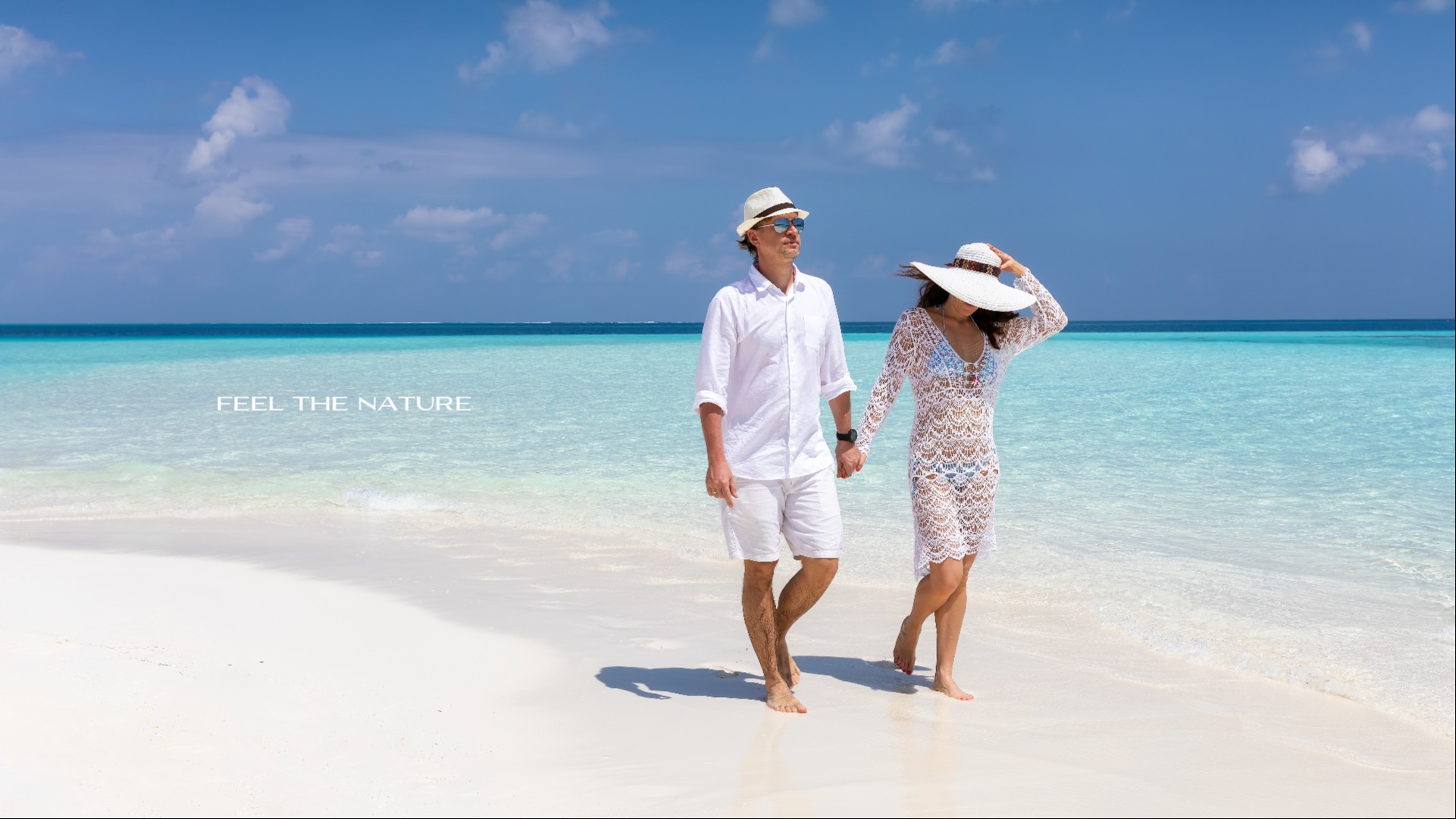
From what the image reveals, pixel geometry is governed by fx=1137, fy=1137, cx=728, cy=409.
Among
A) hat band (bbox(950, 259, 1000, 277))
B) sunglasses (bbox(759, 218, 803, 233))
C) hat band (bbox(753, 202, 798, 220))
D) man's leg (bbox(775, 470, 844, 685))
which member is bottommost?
man's leg (bbox(775, 470, 844, 685))

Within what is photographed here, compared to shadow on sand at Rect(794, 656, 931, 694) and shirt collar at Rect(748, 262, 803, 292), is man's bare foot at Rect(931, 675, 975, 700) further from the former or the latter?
shirt collar at Rect(748, 262, 803, 292)

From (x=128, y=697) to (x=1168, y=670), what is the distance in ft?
12.1

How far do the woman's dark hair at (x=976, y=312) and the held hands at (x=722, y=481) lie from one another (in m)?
0.94

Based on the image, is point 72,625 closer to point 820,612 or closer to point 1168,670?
point 820,612

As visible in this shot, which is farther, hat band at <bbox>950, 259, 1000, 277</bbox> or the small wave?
the small wave

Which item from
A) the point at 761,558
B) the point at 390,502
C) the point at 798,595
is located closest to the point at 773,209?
the point at 761,558

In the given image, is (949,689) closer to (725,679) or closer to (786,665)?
(786,665)

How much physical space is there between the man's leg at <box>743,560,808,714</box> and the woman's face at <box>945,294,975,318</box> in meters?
1.06

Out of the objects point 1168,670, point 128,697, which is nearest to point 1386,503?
point 1168,670

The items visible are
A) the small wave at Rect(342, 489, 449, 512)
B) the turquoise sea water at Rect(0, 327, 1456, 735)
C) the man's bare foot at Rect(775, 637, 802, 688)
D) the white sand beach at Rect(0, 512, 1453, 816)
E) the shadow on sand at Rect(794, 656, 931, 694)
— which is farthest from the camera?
the small wave at Rect(342, 489, 449, 512)

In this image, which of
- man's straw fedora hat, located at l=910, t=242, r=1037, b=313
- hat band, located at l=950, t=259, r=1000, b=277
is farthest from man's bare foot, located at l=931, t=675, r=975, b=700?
hat band, located at l=950, t=259, r=1000, b=277

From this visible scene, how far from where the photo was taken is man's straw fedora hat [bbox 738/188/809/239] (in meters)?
3.74

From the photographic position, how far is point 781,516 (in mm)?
3826

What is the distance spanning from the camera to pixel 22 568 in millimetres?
5844
